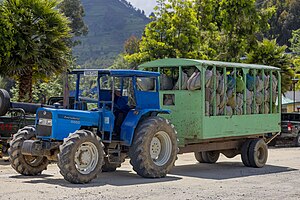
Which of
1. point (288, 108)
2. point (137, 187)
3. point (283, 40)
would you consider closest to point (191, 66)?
point (137, 187)

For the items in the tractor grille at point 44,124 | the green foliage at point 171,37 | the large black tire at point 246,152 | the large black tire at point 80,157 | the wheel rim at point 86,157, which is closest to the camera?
the large black tire at point 80,157

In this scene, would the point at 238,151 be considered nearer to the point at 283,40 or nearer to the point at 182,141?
the point at 182,141

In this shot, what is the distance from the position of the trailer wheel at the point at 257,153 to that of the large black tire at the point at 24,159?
6.44 metres

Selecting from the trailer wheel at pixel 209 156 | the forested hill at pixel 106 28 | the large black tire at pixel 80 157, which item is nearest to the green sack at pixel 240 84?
the trailer wheel at pixel 209 156

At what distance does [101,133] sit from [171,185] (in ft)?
6.83

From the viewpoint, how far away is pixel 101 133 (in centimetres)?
1408

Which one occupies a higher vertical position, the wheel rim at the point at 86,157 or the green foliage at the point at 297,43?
the green foliage at the point at 297,43

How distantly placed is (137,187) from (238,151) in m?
6.14

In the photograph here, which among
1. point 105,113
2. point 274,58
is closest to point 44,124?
point 105,113

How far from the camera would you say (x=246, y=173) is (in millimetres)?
16359

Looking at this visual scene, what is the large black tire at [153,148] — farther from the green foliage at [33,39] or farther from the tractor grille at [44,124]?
the green foliage at [33,39]

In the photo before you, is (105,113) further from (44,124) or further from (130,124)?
(44,124)

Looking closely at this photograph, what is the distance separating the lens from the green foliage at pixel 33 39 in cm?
2083

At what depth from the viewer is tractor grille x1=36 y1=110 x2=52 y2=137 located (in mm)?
13609
